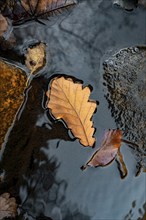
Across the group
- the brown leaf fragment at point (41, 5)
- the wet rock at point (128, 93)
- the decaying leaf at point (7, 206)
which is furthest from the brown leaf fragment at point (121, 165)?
the brown leaf fragment at point (41, 5)

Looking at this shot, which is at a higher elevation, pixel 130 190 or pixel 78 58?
pixel 78 58

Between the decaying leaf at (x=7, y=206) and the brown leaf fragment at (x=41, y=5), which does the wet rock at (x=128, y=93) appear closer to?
the brown leaf fragment at (x=41, y=5)

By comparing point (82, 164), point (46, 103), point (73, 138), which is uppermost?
point (46, 103)

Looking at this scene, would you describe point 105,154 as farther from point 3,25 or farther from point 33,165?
point 3,25

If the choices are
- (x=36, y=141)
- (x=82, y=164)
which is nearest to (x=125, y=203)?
(x=82, y=164)

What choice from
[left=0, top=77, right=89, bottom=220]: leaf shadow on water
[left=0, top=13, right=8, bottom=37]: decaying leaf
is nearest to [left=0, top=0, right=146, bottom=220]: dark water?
[left=0, top=77, right=89, bottom=220]: leaf shadow on water

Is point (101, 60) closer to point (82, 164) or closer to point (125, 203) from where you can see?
point (82, 164)

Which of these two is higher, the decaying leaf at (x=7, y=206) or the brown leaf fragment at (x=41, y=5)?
the brown leaf fragment at (x=41, y=5)

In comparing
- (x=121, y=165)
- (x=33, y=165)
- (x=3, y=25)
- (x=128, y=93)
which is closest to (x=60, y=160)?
(x=33, y=165)
